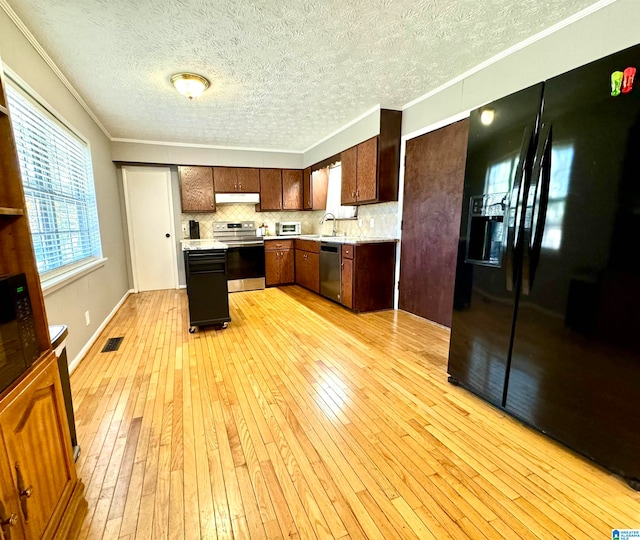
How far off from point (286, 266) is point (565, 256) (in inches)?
174

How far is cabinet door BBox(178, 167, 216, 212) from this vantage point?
16.5 feet

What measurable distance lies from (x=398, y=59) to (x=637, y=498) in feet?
10.1

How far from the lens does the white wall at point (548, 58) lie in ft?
5.84

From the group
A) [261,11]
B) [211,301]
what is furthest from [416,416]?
[261,11]

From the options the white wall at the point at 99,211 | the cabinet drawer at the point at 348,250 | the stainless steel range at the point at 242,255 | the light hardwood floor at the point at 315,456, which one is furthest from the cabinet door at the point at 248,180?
the light hardwood floor at the point at 315,456

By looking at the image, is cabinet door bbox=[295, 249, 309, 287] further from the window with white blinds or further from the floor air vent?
the window with white blinds

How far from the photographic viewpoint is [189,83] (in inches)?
107

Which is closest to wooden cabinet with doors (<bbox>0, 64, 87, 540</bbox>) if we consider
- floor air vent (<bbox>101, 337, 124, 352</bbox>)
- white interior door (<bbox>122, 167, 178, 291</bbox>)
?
floor air vent (<bbox>101, 337, 124, 352</bbox>)

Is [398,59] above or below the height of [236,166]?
above

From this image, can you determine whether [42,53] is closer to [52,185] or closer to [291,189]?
[52,185]

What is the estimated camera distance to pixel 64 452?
120 centimetres

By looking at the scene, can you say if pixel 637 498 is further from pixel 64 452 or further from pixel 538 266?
pixel 64 452

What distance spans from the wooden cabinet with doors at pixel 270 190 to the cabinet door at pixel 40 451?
4682mm

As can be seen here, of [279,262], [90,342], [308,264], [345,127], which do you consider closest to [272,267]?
[279,262]
